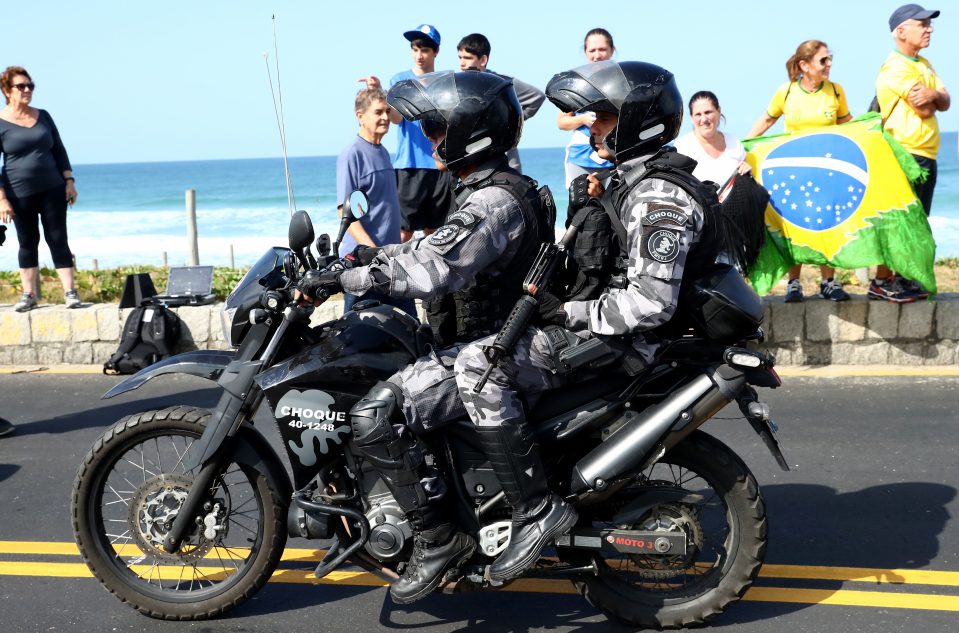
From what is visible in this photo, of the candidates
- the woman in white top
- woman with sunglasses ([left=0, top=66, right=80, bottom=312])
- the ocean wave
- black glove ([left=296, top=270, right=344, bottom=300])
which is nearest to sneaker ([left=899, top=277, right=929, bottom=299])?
the woman in white top

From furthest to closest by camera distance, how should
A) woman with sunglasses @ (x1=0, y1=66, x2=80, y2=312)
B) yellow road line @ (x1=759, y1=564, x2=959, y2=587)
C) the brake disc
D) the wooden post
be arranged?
the wooden post < woman with sunglasses @ (x1=0, y1=66, x2=80, y2=312) < yellow road line @ (x1=759, y1=564, x2=959, y2=587) < the brake disc

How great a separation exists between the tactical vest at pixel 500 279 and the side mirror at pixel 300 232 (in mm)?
541

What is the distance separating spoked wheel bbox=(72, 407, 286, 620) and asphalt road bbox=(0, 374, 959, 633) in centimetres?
12

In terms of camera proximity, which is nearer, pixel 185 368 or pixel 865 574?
pixel 185 368

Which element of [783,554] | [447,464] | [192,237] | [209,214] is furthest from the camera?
[209,214]

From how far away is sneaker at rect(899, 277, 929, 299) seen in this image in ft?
24.8

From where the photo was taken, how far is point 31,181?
27.6 feet

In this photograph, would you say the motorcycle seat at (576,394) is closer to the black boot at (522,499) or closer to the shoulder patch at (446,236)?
the black boot at (522,499)

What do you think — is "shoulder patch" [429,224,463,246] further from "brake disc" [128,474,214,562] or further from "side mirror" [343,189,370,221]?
"brake disc" [128,474,214,562]

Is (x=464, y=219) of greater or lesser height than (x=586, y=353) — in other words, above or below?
above

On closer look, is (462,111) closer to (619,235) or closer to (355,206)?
(355,206)

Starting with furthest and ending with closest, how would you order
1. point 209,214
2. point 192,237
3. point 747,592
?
point 209,214 < point 192,237 < point 747,592

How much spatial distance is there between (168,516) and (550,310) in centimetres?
162

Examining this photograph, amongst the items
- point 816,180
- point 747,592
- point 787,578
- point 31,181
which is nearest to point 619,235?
point 747,592
